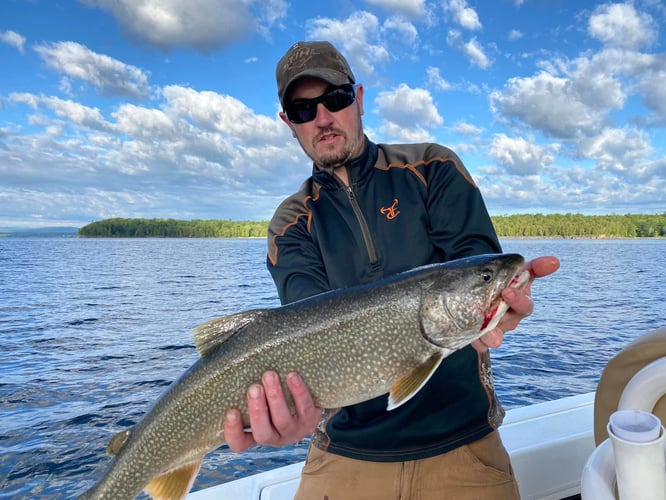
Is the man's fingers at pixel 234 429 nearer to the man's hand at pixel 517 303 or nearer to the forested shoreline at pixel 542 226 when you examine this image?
the man's hand at pixel 517 303

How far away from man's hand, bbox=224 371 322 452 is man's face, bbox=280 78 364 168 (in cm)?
170

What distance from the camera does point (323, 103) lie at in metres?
3.64

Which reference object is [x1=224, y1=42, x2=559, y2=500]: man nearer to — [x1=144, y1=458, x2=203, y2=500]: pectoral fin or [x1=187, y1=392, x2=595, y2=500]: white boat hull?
[x1=144, y1=458, x2=203, y2=500]: pectoral fin

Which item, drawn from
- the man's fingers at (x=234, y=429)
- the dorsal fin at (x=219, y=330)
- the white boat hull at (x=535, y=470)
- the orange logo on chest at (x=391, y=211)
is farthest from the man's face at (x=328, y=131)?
the white boat hull at (x=535, y=470)

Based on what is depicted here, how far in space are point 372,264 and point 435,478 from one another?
4.61 ft

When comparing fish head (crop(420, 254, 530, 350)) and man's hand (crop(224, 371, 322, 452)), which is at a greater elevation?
fish head (crop(420, 254, 530, 350))

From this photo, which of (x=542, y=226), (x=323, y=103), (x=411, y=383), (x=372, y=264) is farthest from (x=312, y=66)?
(x=542, y=226)

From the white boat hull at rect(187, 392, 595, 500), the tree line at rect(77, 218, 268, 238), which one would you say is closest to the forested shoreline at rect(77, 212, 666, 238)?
the tree line at rect(77, 218, 268, 238)

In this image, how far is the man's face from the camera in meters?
3.60

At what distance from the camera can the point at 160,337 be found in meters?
16.5

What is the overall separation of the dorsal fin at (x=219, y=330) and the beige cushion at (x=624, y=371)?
1.94 metres

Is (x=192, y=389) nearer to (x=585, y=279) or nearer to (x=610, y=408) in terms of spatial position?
(x=610, y=408)

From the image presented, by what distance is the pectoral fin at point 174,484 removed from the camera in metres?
3.00

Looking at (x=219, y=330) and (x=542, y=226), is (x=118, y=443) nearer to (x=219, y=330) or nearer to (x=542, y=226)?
(x=219, y=330)
